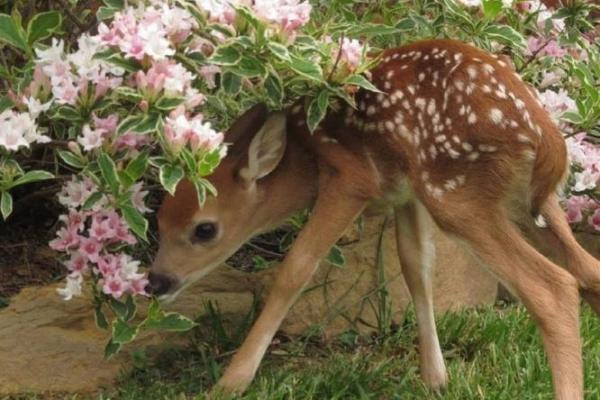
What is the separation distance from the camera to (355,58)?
4.39m

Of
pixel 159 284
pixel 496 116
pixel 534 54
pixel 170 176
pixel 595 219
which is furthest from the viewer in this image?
pixel 595 219

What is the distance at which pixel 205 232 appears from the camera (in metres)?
→ 4.98

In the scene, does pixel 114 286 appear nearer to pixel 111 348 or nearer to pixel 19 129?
pixel 111 348

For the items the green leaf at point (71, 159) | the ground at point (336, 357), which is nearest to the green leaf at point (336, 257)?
the ground at point (336, 357)

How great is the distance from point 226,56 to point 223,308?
64.6 inches

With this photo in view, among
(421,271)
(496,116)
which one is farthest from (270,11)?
(421,271)

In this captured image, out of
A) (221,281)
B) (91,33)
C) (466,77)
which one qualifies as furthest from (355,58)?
(221,281)

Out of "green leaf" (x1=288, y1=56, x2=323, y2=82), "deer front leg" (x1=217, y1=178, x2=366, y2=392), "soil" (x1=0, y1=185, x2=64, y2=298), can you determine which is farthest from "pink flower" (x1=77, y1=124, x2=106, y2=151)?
"soil" (x1=0, y1=185, x2=64, y2=298)

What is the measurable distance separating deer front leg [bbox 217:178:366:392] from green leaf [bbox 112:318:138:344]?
41cm

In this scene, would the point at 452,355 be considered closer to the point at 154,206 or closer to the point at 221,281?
the point at 221,281

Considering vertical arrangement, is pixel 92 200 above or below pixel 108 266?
above

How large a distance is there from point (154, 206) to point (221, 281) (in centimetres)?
52

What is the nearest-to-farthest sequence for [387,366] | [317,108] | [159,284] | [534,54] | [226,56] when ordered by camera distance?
[226,56] → [317,108] → [159,284] → [387,366] → [534,54]

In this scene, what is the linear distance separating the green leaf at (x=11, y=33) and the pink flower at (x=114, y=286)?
2.98 feet
